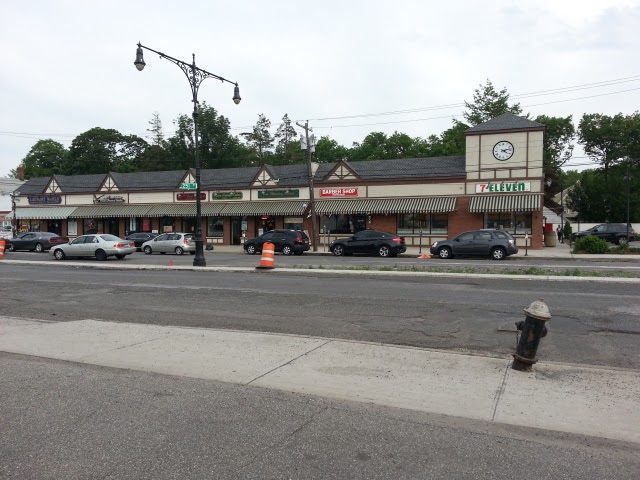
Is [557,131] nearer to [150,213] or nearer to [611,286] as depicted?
[150,213]

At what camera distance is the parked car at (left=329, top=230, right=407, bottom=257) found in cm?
2803

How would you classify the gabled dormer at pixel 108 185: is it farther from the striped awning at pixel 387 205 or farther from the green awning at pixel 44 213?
the striped awning at pixel 387 205

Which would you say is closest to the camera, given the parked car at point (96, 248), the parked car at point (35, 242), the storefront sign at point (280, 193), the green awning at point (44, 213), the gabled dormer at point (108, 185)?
the parked car at point (96, 248)

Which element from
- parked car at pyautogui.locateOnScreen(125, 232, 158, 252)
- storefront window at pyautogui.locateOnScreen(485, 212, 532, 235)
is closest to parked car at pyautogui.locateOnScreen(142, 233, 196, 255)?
parked car at pyautogui.locateOnScreen(125, 232, 158, 252)

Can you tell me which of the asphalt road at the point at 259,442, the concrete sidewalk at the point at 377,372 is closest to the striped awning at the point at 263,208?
the concrete sidewalk at the point at 377,372

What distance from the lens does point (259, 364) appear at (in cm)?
631

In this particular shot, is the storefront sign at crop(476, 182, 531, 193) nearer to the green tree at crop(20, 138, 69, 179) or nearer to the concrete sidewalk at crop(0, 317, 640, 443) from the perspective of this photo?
the concrete sidewalk at crop(0, 317, 640, 443)

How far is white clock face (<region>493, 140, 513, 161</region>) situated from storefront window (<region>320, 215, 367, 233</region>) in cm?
987

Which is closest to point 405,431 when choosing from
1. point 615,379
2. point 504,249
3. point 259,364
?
point 259,364

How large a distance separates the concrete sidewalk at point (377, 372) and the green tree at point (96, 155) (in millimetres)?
75034

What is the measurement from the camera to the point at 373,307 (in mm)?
10586

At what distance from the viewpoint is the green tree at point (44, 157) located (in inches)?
3526

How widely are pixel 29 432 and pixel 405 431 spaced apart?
319 centimetres

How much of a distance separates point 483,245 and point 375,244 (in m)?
5.88
